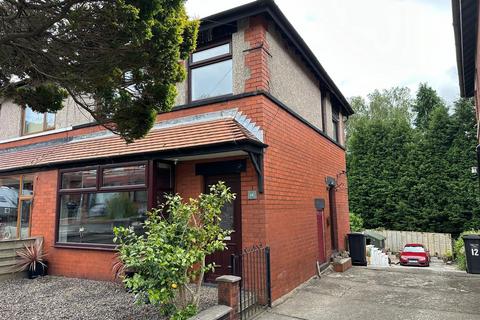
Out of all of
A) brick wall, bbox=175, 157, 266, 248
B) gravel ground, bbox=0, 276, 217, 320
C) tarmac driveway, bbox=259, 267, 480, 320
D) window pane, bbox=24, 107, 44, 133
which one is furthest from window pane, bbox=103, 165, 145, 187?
window pane, bbox=24, 107, 44, 133

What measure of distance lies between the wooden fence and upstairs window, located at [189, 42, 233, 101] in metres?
17.8

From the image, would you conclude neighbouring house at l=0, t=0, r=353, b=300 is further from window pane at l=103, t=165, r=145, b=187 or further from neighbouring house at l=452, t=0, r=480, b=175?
neighbouring house at l=452, t=0, r=480, b=175

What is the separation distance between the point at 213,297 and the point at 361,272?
5412 mm

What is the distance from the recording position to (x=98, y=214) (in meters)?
7.86

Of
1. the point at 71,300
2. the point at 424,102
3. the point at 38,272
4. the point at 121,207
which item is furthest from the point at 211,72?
the point at 424,102

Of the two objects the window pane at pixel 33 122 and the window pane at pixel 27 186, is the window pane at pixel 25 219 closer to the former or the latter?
the window pane at pixel 27 186

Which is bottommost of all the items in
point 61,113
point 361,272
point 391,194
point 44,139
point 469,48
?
point 361,272

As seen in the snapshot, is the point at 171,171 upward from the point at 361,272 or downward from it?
upward

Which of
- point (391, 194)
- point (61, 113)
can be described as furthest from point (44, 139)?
point (391, 194)

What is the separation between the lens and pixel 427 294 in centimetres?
685

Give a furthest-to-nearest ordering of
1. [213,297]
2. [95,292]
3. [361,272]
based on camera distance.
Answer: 1. [361,272]
2. [95,292]
3. [213,297]

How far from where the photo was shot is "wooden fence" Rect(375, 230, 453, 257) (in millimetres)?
18641

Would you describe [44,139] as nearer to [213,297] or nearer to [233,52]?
[233,52]

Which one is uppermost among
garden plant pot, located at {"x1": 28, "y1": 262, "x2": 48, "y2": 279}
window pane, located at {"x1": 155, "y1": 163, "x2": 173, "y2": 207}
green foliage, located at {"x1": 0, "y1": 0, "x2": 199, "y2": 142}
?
green foliage, located at {"x1": 0, "y1": 0, "x2": 199, "y2": 142}
